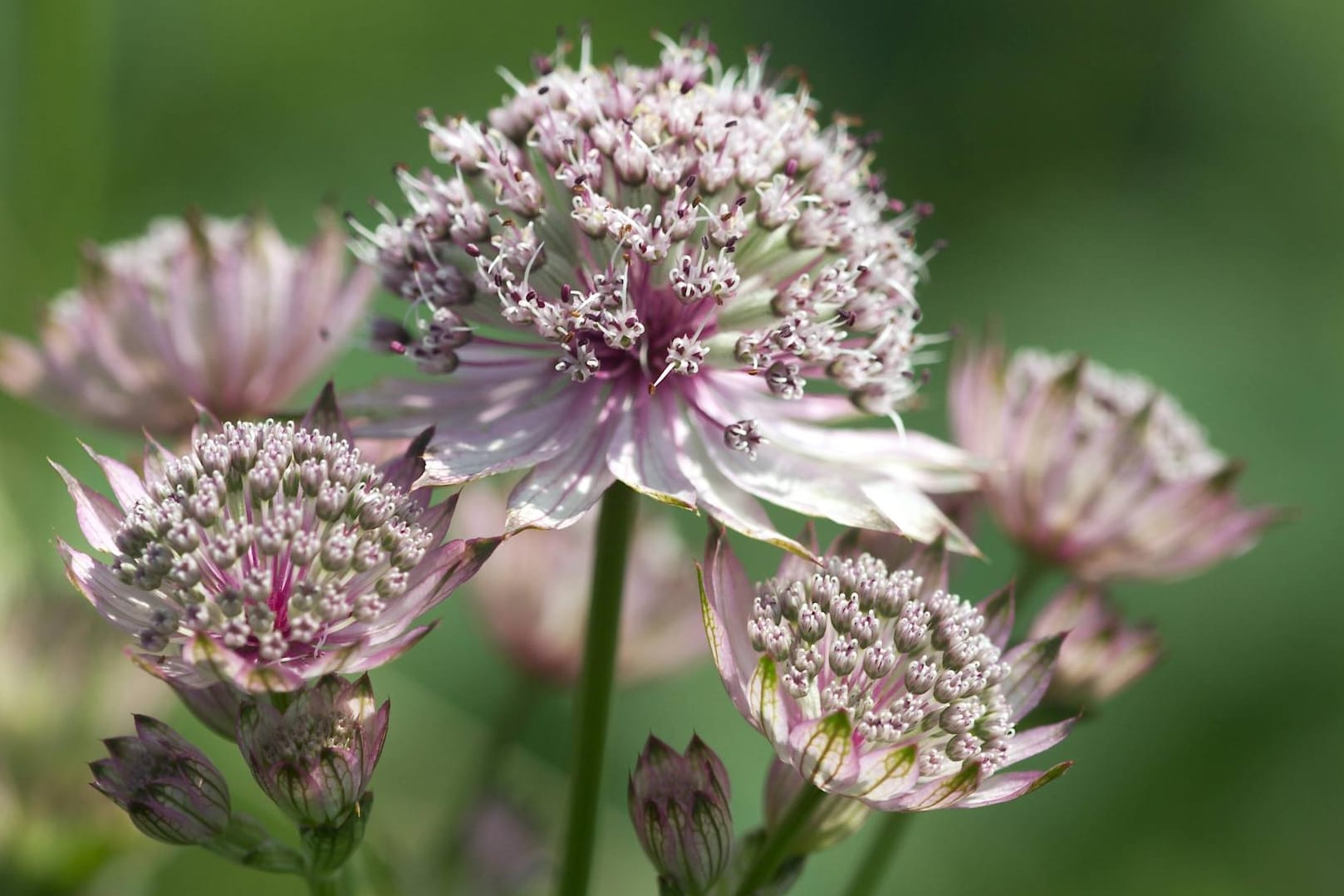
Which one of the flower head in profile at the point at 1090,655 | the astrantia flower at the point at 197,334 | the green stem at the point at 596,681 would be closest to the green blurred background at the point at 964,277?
the astrantia flower at the point at 197,334

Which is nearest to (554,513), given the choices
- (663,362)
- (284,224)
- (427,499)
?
(427,499)

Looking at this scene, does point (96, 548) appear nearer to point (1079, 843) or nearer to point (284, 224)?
point (1079, 843)

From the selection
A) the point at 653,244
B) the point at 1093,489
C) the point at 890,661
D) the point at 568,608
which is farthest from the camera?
the point at 568,608

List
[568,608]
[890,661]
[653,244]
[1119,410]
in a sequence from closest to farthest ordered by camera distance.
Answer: [890,661], [653,244], [1119,410], [568,608]

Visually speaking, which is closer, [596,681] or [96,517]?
[96,517]

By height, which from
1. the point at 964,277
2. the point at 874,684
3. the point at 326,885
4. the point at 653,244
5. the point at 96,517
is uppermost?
the point at 964,277

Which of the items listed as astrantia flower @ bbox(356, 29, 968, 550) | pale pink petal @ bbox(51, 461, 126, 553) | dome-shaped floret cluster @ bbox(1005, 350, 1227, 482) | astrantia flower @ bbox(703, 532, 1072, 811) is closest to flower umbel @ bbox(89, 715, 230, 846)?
pale pink petal @ bbox(51, 461, 126, 553)

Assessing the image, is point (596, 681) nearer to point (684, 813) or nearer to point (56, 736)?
point (684, 813)

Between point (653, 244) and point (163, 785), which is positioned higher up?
point (653, 244)

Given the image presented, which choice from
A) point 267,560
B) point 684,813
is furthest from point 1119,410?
point 267,560
